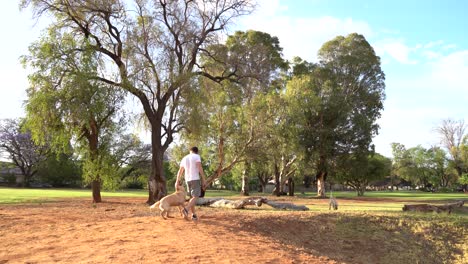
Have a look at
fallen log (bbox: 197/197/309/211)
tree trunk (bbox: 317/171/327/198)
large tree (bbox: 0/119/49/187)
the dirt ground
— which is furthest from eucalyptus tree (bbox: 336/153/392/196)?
large tree (bbox: 0/119/49/187)

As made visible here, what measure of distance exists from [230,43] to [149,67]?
62.9 feet

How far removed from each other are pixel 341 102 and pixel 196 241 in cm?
3376

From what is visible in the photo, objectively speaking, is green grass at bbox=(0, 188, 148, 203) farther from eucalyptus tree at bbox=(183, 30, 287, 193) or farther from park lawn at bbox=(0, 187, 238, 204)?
eucalyptus tree at bbox=(183, 30, 287, 193)

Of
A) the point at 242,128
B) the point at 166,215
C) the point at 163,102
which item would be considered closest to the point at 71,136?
the point at 163,102

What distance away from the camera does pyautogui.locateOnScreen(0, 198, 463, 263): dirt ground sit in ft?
24.2

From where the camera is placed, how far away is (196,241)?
27.0 feet

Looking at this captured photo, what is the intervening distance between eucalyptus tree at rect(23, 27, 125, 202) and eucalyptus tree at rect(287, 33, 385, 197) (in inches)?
871

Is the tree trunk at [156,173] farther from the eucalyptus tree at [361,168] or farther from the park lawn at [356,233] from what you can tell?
the eucalyptus tree at [361,168]

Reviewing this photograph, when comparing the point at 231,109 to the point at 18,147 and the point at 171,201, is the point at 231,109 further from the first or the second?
the point at 18,147

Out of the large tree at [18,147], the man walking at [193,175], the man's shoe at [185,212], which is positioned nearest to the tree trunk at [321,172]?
the man walking at [193,175]

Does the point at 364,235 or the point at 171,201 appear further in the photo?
the point at 364,235


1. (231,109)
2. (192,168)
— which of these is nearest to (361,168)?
(231,109)

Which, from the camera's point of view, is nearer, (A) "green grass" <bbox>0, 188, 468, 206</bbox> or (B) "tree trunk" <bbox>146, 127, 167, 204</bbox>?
(B) "tree trunk" <bbox>146, 127, 167, 204</bbox>

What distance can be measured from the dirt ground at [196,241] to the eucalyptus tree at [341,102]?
85.2ft
